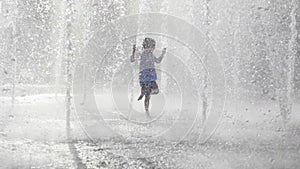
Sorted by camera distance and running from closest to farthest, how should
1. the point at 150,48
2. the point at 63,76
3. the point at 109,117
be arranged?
the point at 150,48 < the point at 109,117 < the point at 63,76

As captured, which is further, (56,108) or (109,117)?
(56,108)

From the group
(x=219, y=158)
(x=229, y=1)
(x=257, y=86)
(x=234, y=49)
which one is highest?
(x=229, y=1)

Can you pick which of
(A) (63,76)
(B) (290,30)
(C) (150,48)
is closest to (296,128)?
(C) (150,48)

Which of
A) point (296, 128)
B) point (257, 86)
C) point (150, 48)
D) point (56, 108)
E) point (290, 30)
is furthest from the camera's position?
point (257, 86)

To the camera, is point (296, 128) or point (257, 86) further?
point (257, 86)

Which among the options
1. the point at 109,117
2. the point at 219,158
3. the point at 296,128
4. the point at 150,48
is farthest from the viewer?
the point at 109,117

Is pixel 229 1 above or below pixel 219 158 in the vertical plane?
above

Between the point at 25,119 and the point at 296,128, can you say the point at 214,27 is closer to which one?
the point at 296,128

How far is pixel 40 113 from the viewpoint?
9594mm

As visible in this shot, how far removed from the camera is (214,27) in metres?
17.9

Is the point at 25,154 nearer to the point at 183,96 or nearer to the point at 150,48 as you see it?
the point at 150,48

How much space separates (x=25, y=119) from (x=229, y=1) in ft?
31.0

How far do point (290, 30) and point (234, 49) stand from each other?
2.56m

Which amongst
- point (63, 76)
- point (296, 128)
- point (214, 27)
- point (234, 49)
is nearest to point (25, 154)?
point (296, 128)
